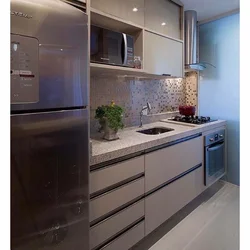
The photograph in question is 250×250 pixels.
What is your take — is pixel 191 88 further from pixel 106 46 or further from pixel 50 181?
pixel 50 181

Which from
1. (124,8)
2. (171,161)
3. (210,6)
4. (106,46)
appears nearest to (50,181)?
(106,46)

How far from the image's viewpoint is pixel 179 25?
262cm

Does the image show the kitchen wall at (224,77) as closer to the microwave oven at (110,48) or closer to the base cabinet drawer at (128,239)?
the microwave oven at (110,48)

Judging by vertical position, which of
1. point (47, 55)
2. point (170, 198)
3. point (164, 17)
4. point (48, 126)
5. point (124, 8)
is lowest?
point (170, 198)

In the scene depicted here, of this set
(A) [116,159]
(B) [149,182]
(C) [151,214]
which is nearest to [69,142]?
(A) [116,159]

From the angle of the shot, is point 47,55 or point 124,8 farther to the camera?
point 124,8

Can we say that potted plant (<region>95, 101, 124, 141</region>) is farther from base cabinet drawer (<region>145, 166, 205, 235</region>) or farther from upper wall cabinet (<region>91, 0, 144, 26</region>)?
upper wall cabinet (<region>91, 0, 144, 26</region>)

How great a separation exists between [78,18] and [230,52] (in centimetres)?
269

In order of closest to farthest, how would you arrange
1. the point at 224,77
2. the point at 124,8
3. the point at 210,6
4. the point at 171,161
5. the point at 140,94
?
the point at 124,8, the point at 171,161, the point at 140,94, the point at 210,6, the point at 224,77

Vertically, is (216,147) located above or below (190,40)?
below

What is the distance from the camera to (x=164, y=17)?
92.7 inches

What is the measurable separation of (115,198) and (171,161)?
744 mm

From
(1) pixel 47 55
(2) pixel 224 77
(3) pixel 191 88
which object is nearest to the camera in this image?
(1) pixel 47 55

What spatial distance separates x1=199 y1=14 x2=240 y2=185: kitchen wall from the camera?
2.96 m
